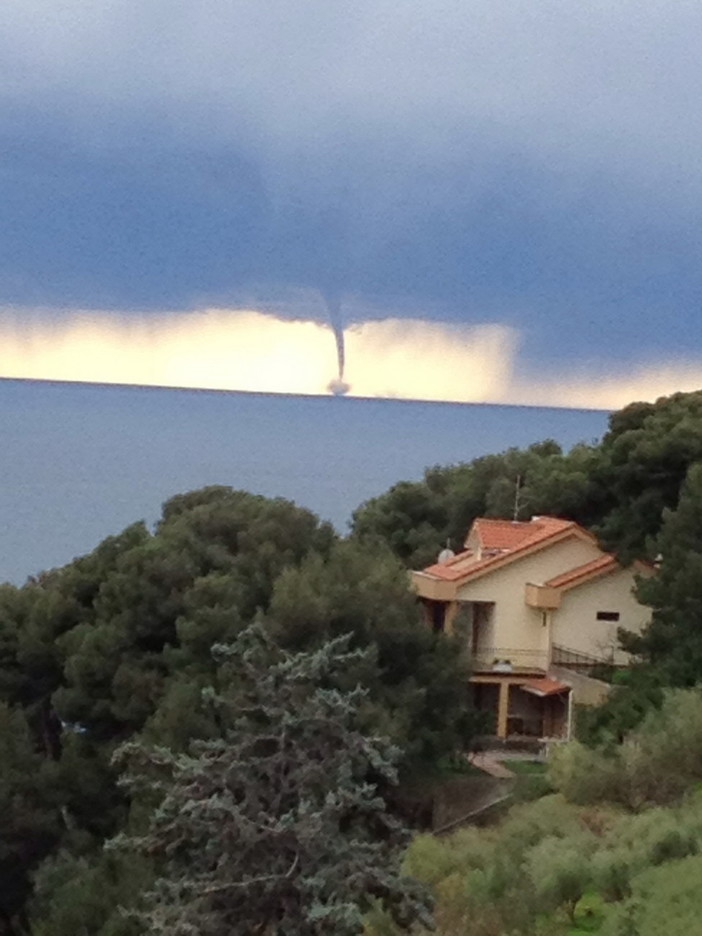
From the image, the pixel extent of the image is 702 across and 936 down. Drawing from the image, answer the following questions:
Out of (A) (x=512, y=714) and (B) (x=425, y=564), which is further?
(B) (x=425, y=564)

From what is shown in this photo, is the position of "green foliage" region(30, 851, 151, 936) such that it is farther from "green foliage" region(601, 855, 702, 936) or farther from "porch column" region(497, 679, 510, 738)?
"porch column" region(497, 679, 510, 738)

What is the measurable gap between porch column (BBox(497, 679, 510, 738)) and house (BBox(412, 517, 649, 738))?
22 mm

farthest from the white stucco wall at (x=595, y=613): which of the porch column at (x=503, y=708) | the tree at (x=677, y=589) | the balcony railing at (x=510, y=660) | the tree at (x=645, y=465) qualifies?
the tree at (x=677, y=589)

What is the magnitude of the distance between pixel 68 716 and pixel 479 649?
10136 mm

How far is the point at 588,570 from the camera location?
33062 mm

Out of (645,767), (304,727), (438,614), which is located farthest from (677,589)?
(304,727)

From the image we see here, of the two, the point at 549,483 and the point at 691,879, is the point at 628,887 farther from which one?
the point at 549,483

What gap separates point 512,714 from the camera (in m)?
33.7

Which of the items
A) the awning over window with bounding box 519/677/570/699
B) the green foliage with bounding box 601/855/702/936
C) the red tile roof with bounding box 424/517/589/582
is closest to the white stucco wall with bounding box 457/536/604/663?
the red tile roof with bounding box 424/517/589/582

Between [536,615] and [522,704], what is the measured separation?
202cm

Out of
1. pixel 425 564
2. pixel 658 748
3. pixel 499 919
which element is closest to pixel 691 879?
pixel 499 919

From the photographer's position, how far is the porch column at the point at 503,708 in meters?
32.9

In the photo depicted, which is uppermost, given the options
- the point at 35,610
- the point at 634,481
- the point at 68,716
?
the point at 634,481

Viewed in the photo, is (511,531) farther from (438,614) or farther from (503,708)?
(503,708)
